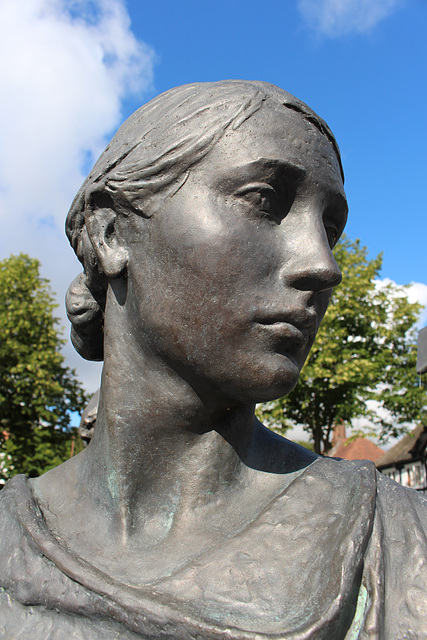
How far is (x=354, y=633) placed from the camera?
1750 mm

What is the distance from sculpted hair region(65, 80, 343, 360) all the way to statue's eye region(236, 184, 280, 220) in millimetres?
212

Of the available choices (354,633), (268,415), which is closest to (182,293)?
(354,633)

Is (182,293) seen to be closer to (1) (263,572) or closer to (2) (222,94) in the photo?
(2) (222,94)

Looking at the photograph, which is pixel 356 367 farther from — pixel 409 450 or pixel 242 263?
pixel 242 263

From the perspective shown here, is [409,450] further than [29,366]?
Yes

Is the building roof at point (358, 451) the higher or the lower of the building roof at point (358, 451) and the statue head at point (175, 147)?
the higher

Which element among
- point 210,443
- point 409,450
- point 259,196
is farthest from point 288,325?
point 409,450

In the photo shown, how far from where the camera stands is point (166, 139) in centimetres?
215

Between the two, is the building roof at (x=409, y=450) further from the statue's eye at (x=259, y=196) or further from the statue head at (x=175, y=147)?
the statue's eye at (x=259, y=196)

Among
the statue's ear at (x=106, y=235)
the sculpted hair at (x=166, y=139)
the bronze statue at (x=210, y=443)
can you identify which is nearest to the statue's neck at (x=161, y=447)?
the bronze statue at (x=210, y=443)

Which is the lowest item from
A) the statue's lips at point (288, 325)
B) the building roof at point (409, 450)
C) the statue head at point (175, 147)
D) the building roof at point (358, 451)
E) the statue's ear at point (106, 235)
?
the statue's lips at point (288, 325)

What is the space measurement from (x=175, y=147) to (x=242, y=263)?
0.51 meters

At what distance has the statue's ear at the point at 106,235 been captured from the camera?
2234mm

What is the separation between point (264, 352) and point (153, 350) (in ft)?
1.42
